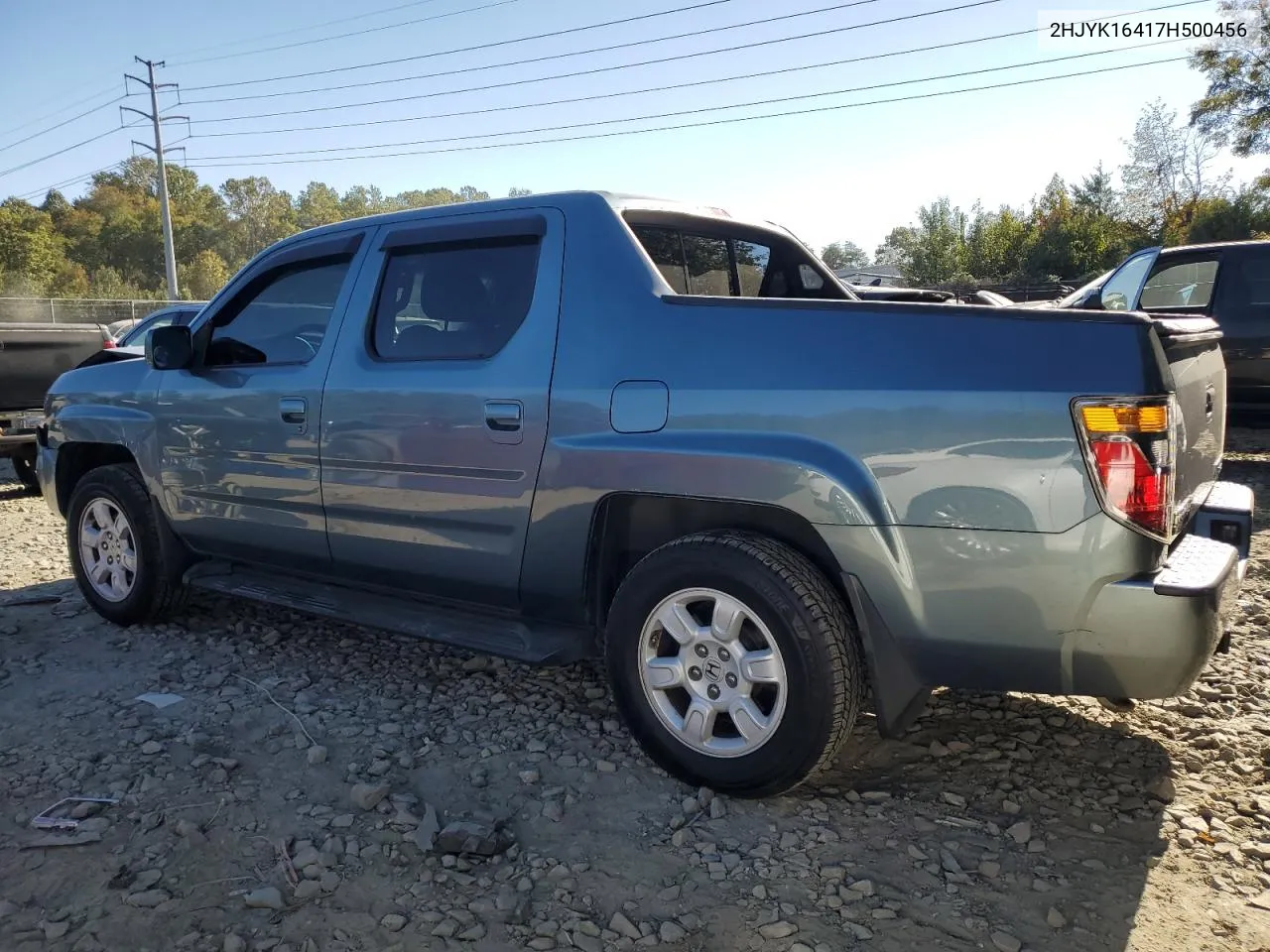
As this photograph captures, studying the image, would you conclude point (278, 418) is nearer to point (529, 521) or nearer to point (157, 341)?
point (157, 341)

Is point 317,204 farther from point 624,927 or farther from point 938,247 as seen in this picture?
point 624,927

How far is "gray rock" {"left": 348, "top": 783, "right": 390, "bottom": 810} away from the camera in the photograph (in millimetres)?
2934

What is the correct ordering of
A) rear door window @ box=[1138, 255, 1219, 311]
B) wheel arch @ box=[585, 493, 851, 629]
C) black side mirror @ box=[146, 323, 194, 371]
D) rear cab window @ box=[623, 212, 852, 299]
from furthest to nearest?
rear door window @ box=[1138, 255, 1219, 311], black side mirror @ box=[146, 323, 194, 371], rear cab window @ box=[623, 212, 852, 299], wheel arch @ box=[585, 493, 851, 629]

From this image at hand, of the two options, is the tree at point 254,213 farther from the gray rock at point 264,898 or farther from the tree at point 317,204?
the gray rock at point 264,898

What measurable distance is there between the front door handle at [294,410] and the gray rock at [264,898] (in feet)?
6.38

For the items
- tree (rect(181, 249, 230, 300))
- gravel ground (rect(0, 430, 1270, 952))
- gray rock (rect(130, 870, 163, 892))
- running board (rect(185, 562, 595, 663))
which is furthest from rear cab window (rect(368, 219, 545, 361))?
tree (rect(181, 249, 230, 300))

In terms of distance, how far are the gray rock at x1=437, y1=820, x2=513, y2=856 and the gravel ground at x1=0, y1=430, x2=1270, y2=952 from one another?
1 cm

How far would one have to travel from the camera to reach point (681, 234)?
378 cm

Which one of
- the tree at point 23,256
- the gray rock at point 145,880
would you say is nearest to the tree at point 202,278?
the tree at point 23,256

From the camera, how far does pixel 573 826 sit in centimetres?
282

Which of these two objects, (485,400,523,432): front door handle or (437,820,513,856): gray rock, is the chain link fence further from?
(437,820,513,856): gray rock

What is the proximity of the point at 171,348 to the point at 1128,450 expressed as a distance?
383 cm

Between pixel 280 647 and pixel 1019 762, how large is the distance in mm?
3212

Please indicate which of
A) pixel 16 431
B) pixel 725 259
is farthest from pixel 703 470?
pixel 16 431
